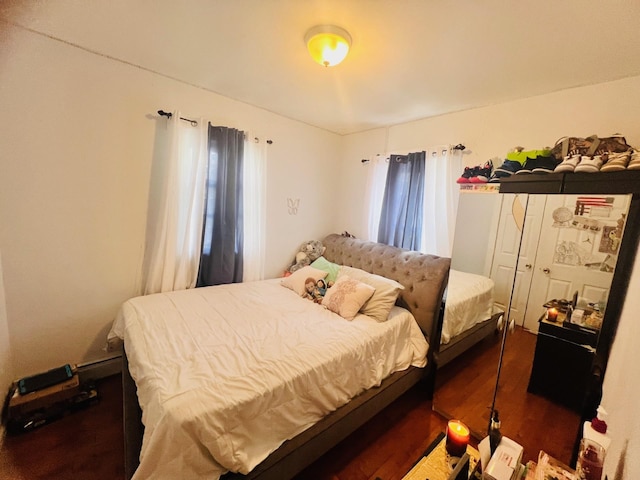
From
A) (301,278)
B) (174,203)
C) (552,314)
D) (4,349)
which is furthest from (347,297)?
(4,349)

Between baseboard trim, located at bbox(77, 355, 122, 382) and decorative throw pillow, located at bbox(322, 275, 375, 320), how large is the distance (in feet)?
6.08

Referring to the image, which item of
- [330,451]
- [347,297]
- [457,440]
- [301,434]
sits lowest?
[330,451]

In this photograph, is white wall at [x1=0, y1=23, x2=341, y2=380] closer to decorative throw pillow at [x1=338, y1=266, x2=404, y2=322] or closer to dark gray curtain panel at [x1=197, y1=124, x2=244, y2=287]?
dark gray curtain panel at [x1=197, y1=124, x2=244, y2=287]

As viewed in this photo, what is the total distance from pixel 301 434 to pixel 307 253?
201 cm

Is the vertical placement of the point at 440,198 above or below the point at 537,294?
above

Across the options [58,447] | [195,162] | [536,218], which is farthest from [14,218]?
[536,218]

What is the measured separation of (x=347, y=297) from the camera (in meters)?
2.07

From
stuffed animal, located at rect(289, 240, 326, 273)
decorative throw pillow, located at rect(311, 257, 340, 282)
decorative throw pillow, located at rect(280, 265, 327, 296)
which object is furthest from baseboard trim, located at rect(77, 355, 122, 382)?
decorative throw pillow, located at rect(311, 257, 340, 282)

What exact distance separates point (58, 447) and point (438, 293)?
2730 millimetres

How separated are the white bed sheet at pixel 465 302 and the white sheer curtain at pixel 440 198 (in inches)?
19.5

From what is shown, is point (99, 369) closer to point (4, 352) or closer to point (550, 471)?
point (4, 352)

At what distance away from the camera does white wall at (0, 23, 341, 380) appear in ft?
5.53

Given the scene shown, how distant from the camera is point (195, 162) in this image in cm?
225

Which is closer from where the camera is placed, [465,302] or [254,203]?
[465,302]
